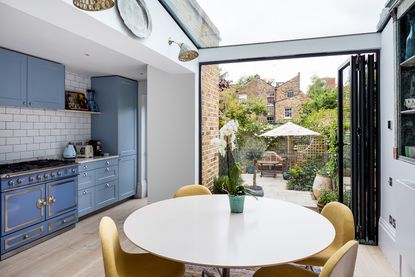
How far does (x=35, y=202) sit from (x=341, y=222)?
10.9ft

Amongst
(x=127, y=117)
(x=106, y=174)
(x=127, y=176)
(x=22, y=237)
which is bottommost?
(x=22, y=237)

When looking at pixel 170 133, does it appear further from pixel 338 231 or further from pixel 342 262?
pixel 342 262

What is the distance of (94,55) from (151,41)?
136cm

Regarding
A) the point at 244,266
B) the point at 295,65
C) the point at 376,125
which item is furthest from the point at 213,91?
the point at 244,266

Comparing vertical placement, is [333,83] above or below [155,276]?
above

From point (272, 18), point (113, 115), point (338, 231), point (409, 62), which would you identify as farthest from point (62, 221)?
point (409, 62)

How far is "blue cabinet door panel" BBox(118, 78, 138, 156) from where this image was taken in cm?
511

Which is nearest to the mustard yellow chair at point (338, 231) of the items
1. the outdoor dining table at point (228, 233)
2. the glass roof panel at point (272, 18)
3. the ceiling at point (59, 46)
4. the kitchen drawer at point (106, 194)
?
the outdoor dining table at point (228, 233)

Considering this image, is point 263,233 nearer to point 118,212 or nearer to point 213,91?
point 213,91

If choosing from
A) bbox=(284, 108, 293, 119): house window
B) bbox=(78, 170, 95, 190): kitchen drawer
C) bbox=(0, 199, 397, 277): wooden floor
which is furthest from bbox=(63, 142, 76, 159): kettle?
bbox=(284, 108, 293, 119): house window

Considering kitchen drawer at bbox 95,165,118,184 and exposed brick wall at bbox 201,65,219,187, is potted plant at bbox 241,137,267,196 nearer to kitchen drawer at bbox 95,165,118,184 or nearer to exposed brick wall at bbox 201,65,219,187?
exposed brick wall at bbox 201,65,219,187

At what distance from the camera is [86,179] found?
4332 mm

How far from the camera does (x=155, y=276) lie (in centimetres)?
172

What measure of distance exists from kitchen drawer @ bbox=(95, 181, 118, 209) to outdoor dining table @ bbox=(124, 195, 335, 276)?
2.82 m
